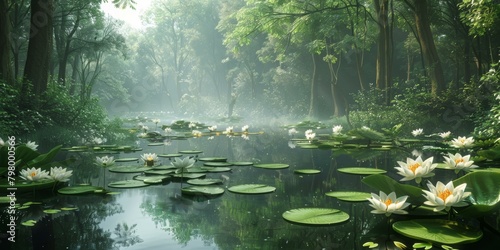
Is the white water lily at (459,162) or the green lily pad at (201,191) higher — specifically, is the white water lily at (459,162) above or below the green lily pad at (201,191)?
above

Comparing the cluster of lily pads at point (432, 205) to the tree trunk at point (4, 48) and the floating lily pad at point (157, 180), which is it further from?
the tree trunk at point (4, 48)

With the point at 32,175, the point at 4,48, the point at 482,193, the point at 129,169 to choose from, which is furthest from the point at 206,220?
the point at 4,48

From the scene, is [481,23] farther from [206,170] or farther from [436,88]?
[206,170]

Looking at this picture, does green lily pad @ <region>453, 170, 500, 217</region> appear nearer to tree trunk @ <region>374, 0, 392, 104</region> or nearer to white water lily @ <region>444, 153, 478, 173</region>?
white water lily @ <region>444, 153, 478, 173</region>

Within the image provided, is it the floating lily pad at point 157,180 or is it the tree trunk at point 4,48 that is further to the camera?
the tree trunk at point 4,48

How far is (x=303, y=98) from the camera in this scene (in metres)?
28.6

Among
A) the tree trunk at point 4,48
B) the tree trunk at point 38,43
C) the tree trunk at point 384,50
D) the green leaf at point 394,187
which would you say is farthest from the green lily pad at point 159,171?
the tree trunk at point 384,50

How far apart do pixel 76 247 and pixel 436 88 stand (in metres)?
14.0

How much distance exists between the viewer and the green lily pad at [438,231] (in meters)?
2.13

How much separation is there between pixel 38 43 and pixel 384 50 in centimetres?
1330

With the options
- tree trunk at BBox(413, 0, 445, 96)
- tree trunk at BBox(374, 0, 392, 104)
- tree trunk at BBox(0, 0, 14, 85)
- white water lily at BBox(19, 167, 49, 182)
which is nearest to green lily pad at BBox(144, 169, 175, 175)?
white water lily at BBox(19, 167, 49, 182)

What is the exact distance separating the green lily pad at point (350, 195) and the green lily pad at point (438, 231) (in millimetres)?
925

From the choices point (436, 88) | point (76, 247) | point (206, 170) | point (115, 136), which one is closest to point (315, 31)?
point (436, 88)

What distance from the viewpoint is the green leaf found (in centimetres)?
265
